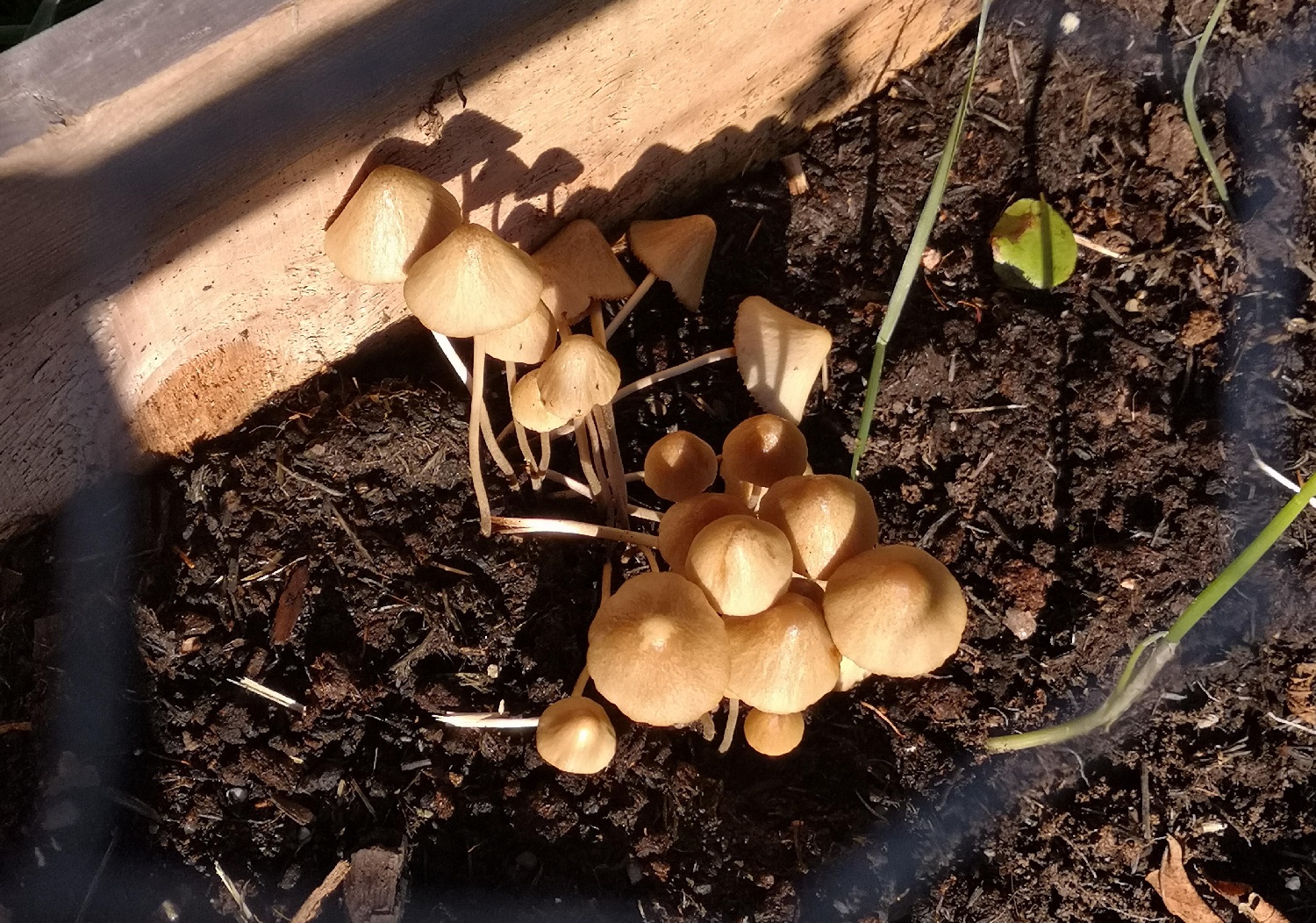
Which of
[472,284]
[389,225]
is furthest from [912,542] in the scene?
[389,225]

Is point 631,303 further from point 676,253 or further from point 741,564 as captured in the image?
point 741,564

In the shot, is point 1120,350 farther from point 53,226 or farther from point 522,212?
point 53,226

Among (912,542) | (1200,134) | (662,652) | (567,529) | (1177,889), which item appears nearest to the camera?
(662,652)

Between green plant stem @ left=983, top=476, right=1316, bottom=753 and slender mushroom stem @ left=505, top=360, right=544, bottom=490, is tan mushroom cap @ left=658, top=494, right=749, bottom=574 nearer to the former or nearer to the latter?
slender mushroom stem @ left=505, top=360, right=544, bottom=490

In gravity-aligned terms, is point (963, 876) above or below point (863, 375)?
below

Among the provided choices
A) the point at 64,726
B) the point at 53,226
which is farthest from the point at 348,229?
the point at 64,726

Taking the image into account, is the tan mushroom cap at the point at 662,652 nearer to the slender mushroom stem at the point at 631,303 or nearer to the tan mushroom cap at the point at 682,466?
the tan mushroom cap at the point at 682,466

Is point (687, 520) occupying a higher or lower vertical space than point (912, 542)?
higher

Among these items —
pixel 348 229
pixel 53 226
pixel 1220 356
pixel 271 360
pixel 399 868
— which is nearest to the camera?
pixel 53 226
